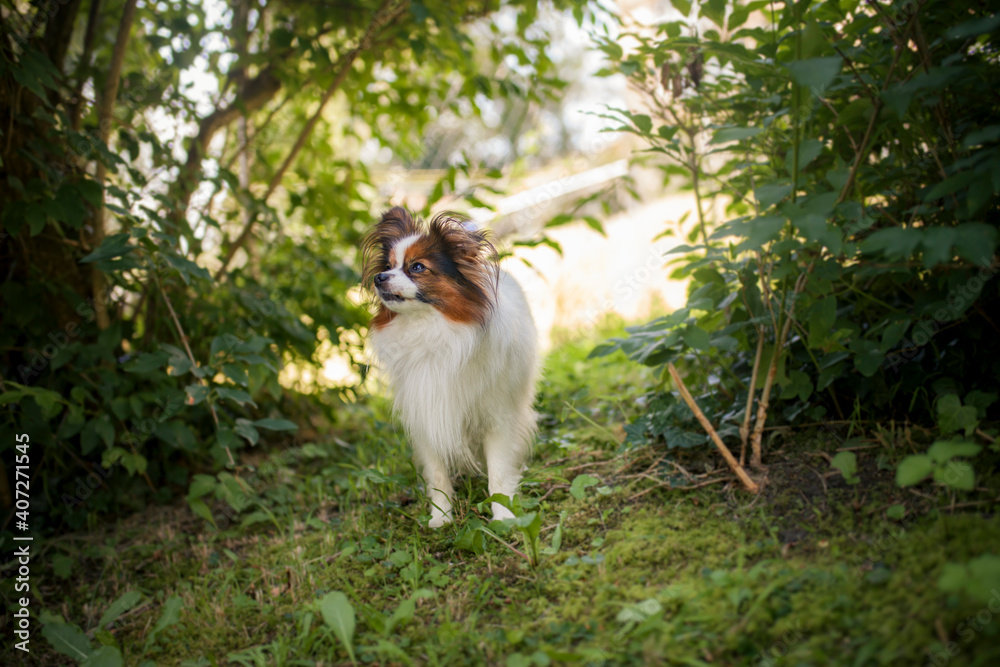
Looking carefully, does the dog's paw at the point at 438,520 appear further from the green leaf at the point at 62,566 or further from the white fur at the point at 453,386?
the green leaf at the point at 62,566

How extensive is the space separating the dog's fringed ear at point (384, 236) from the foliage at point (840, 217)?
1077 mm

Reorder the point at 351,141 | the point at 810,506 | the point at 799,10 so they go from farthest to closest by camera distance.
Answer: the point at 351,141 → the point at 810,506 → the point at 799,10

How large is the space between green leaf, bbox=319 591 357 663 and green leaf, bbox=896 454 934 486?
1.66 meters

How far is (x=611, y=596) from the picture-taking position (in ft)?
6.47

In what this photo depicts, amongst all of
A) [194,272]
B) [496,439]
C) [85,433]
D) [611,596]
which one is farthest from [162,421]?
[611,596]

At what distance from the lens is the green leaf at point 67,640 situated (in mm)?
2246

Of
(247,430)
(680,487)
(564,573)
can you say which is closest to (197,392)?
(247,430)

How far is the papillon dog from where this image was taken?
2.70m

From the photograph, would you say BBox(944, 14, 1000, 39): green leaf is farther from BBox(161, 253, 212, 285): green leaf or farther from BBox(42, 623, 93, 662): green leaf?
BBox(42, 623, 93, 662): green leaf

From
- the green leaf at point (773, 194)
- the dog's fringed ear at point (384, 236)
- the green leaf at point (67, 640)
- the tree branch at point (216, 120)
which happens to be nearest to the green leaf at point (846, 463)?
the green leaf at point (773, 194)

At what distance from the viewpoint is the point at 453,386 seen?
2.75m

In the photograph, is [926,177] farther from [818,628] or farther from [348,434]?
[348,434]

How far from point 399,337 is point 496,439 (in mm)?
641

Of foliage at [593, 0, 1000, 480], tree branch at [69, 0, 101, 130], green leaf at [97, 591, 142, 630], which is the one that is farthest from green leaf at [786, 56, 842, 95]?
tree branch at [69, 0, 101, 130]
